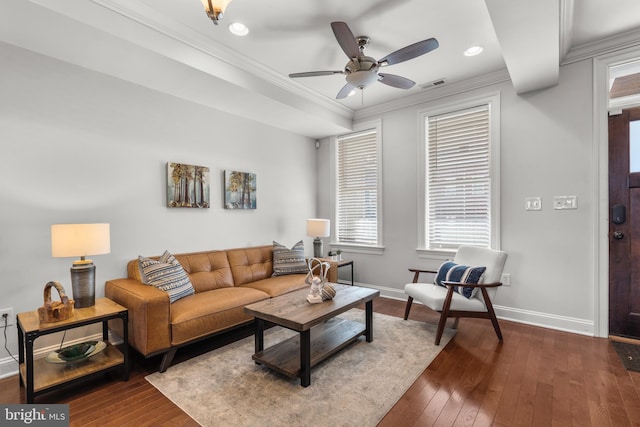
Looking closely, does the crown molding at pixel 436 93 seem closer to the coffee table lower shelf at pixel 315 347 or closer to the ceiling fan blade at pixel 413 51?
the ceiling fan blade at pixel 413 51

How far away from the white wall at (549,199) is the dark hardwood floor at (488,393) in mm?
522

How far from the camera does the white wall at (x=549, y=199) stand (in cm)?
294

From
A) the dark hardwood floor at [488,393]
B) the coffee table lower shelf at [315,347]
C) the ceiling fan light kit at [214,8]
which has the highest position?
the ceiling fan light kit at [214,8]

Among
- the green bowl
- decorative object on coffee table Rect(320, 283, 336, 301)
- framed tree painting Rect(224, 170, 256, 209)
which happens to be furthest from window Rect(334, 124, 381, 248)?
the green bowl

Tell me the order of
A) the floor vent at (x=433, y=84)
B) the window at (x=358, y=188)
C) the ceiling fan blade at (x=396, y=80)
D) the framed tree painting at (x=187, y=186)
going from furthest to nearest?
the window at (x=358, y=188)
the floor vent at (x=433, y=84)
the framed tree painting at (x=187, y=186)
the ceiling fan blade at (x=396, y=80)

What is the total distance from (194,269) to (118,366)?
114 cm

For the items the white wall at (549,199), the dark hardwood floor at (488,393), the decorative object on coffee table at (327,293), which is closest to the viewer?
the dark hardwood floor at (488,393)

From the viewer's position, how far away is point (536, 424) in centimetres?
170

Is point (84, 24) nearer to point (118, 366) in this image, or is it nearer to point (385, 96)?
point (118, 366)

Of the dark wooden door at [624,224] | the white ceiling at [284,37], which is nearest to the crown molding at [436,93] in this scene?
the white ceiling at [284,37]

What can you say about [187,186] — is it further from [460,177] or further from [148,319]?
[460,177]

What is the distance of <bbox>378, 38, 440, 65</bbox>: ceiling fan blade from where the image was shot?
2129 mm

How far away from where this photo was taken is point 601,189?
9.29 ft

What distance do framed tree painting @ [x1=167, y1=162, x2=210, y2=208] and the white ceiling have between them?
0.78 metres
